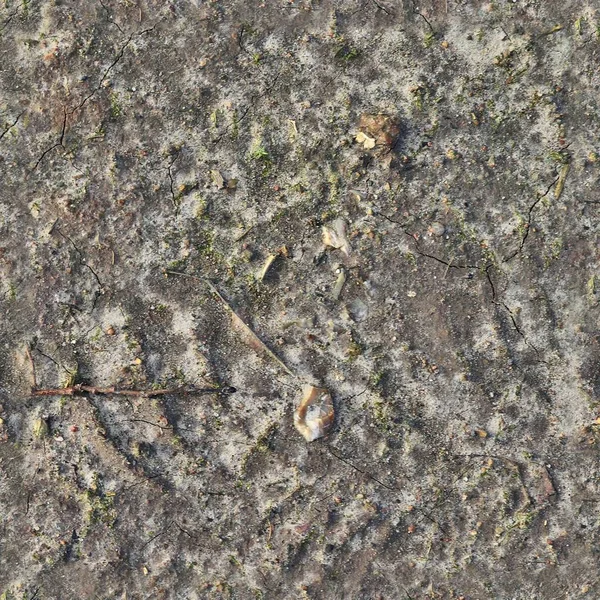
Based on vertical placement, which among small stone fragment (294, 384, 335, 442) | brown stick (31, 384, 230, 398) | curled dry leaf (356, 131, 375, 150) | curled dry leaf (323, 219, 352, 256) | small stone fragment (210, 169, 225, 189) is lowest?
small stone fragment (294, 384, 335, 442)

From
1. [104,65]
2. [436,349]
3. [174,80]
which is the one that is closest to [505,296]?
[436,349]

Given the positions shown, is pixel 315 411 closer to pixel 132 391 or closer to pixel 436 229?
pixel 132 391

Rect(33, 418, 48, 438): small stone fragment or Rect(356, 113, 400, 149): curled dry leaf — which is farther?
Rect(33, 418, 48, 438): small stone fragment

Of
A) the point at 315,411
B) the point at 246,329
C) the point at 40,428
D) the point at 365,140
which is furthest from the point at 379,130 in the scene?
the point at 40,428

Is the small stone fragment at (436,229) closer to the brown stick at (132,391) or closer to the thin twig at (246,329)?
the thin twig at (246,329)

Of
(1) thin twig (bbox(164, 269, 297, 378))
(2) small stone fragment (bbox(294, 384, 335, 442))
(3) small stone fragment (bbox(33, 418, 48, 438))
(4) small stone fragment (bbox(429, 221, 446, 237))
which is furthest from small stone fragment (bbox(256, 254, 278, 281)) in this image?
(3) small stone fragment (bbox(33, 418, 48, 438))

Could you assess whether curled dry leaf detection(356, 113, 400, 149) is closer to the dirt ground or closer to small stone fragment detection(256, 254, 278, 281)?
the dirt ground
